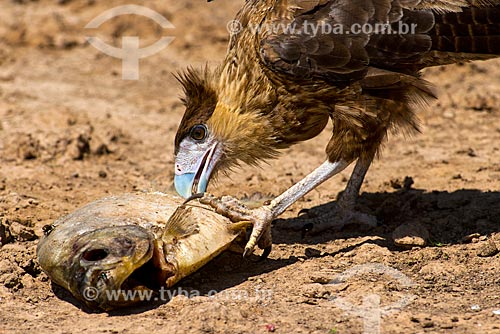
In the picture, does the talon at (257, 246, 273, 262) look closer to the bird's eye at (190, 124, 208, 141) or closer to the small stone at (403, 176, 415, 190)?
the bird's eye at (190, 124, 208, 141)

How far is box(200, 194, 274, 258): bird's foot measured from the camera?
5.66 m

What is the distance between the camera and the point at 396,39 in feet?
19.2

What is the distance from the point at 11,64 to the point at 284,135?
5744 millimetres

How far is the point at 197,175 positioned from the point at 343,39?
1392 mm

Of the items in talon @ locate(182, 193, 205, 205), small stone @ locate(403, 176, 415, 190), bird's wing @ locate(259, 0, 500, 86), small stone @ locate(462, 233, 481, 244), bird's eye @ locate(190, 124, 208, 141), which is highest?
bird's wing @ locate(259, 0, 500, 86)

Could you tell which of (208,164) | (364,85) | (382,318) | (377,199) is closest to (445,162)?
(377,199)

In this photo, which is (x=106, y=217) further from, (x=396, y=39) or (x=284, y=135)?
(x=396, y=39)

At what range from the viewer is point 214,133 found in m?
6.09

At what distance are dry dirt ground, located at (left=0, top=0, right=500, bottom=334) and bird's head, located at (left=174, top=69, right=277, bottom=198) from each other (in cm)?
62

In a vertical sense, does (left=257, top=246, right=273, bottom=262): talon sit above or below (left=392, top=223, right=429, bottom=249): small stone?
below

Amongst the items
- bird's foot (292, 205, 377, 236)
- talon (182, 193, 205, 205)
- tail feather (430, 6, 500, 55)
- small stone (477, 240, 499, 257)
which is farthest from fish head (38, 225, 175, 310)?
tail feather (430, 6, 500, 55)

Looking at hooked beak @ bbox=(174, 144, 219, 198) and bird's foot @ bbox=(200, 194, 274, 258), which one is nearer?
bird's foot @ bbox=(200, 194, 274, 258)

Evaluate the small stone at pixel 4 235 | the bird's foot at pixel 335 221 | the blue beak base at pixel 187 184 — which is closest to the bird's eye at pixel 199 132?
the blue beak base at pixel 187 184

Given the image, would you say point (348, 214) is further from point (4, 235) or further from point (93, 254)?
point (4, 235)
